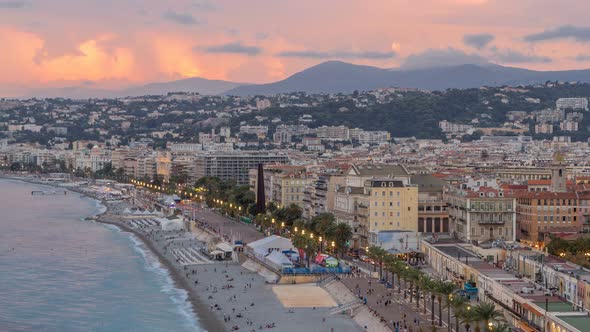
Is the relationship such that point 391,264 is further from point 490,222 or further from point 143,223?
point 143,223

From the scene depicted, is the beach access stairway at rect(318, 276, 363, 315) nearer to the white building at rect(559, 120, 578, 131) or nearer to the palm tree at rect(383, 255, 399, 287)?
the palm tree at rect(383, 255, 399, 287)

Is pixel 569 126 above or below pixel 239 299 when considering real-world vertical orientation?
above

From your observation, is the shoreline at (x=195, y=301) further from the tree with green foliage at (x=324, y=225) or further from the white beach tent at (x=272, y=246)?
the tree with green foliage at (x=324, y=225)

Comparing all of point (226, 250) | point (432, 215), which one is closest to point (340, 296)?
point (432, 215)

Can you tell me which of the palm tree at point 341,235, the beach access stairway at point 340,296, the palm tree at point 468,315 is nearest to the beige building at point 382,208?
the palm tree at point 341,235

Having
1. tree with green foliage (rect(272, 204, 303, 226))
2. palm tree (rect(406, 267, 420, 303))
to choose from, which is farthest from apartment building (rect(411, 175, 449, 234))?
palm tree (rect(406, 267, 420, 303))

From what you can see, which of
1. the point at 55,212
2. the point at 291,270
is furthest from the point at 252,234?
the point at 55,212

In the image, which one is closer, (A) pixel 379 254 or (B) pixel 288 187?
(A) pixel 379 254

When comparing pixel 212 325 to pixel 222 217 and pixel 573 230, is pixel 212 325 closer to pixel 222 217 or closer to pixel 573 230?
pixel 573 230
